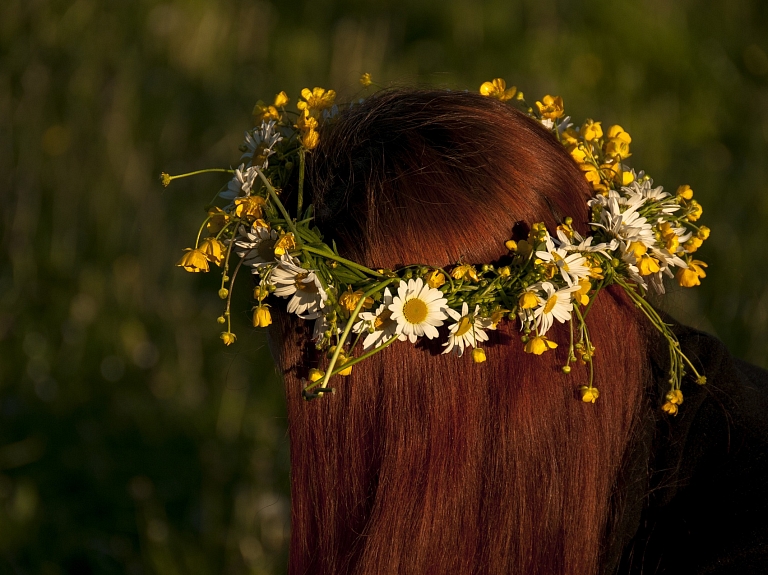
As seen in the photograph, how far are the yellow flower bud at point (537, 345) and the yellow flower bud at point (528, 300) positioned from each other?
0.05m

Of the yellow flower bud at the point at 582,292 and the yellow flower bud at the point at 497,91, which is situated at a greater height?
the yellow flower bud at the point at 497,91

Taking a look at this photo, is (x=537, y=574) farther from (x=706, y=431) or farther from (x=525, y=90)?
(x=525, y=90)

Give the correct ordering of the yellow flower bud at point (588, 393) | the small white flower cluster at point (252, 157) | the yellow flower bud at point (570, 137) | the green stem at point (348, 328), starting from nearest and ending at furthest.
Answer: the green stem at point (348, 328)
the yellow flower bud at point (588, 393)
the small white flower cluster at point (252, 157)
the yellow flower bud at point (570, 137)

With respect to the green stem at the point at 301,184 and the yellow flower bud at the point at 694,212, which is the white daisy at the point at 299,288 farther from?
the yellow flower bud at the point at 694,212

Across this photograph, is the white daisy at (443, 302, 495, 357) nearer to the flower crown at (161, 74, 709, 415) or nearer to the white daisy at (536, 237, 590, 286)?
the flower crown at (161, 74, 709, 415)

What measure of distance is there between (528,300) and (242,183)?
0.54 meters

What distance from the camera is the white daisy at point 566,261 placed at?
4.41 feet

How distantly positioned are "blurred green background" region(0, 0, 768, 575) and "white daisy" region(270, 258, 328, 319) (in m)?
1.48

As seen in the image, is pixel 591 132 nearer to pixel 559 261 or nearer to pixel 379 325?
pixel 559 261

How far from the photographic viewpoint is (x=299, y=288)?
1437 mm

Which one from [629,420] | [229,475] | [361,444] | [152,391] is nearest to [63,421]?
[152,391]

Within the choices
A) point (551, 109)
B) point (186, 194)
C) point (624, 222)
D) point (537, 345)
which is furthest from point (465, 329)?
point (186, 194)

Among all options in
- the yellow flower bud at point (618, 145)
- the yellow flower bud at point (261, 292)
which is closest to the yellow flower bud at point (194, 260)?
the yellow flower bud at point (261, 292)

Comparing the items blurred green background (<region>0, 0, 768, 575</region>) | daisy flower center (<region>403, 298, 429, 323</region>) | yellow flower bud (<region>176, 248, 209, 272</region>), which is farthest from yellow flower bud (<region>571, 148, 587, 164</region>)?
blurred green background (<region>0, 0, 768, 575</region>)
